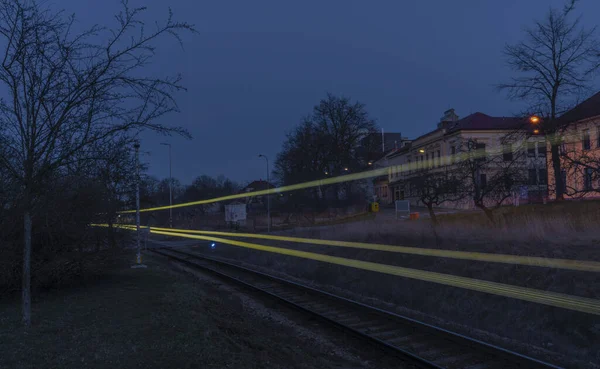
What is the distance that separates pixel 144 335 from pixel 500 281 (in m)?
9.06

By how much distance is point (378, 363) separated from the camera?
24.6 feet

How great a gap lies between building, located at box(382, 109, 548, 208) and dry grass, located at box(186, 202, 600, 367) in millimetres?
2515

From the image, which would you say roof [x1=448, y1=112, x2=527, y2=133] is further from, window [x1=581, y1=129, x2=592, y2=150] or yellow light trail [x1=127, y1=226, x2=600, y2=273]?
yellow light trail [x1=127, y1=226, x2=600, y2=273]

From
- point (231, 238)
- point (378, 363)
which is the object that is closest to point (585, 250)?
point (378, 363)

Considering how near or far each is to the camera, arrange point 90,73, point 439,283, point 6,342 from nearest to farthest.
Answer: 1. point 6,342
2. point 90,73
3. point 439,283

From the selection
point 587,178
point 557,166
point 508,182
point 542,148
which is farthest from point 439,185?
point 587,178

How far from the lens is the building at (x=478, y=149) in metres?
21.0

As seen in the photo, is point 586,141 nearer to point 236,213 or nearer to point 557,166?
point 557,166

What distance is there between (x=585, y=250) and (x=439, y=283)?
388 centimetres

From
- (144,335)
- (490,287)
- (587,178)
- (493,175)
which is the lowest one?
(490,287)

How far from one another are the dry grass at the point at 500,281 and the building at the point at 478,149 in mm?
2515

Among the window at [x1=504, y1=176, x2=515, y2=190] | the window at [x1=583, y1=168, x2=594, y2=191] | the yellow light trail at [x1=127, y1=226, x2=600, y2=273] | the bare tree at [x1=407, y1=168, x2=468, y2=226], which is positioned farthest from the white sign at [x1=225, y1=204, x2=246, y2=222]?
the window at [x1=583, y1=168, x2=594, y2=191]

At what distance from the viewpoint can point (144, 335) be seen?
23.8 feet

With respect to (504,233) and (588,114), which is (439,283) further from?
(588,114)
